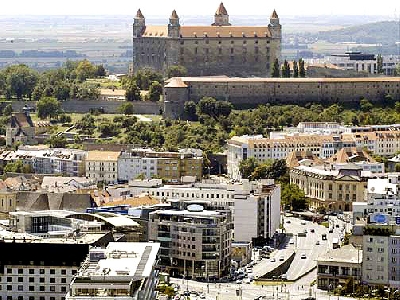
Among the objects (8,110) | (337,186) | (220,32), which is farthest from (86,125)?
(337,186)

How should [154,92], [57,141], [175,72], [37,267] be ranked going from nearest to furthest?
[37,267] < [57,141] < [154,92] < [175,72]

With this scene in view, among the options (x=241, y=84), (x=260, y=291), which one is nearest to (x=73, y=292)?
(x=260, y=291)

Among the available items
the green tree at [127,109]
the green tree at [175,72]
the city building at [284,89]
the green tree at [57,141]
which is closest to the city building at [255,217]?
the green tree at [57,141]

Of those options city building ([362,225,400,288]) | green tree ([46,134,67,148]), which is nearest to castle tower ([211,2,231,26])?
green tree ([46,134,67,148])

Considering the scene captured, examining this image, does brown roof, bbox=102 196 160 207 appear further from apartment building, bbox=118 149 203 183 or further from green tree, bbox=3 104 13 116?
green tree, bbox=3 104 13 116

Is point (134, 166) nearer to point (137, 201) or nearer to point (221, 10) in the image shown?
point (137, 201)

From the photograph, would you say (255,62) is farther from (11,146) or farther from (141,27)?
(11,146)

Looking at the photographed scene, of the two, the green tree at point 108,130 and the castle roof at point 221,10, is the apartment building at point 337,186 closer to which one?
the green tree at point 108,130
